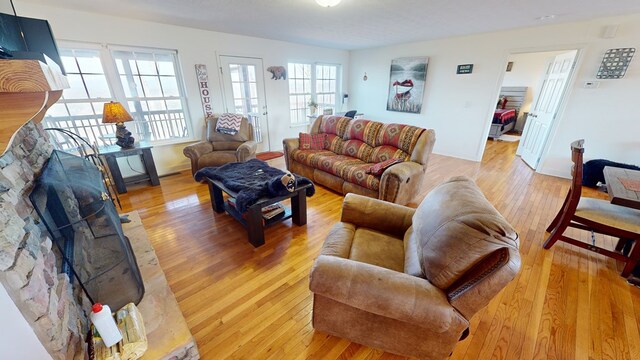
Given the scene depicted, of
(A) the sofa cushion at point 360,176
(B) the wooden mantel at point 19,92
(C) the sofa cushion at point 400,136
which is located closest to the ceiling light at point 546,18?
(C) the sofa cushion at point 400,136

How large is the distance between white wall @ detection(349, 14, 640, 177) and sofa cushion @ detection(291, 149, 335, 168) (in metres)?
2.97

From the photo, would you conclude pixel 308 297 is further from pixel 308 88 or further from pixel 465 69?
pixel 308 88

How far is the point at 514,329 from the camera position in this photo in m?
1.42

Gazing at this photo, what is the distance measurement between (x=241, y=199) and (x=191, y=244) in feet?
2.37

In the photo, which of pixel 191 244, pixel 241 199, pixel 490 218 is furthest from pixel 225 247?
pixel 490 218

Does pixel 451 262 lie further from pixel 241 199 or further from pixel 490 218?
pixel 241 199

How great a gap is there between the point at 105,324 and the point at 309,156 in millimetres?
2648

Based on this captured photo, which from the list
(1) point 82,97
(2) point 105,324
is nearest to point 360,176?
(2) point 105,324

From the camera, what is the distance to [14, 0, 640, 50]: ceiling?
254 centimetres

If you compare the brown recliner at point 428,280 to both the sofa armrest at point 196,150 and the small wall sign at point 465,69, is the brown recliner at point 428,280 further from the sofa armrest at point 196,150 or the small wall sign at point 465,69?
the small wall sign at point 465,69

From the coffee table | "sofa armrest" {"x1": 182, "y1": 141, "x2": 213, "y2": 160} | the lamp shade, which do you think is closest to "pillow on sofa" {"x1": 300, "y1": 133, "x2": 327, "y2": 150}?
the coffee table

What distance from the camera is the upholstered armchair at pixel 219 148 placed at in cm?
344

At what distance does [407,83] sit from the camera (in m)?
5.09

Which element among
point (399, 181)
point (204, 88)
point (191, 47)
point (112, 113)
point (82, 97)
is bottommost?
point (399, 181)
